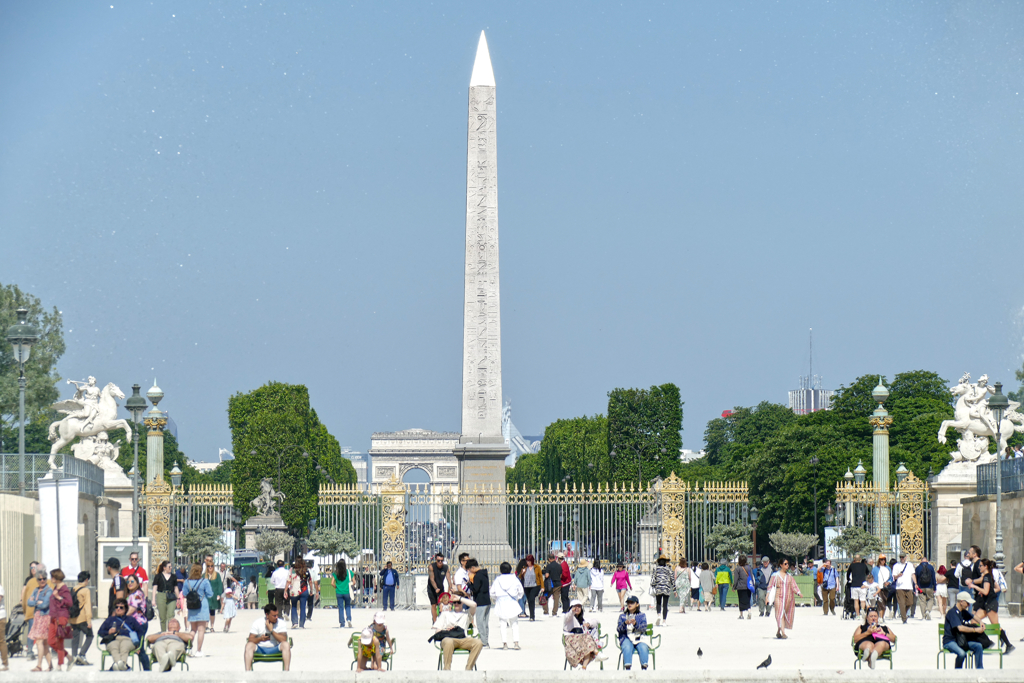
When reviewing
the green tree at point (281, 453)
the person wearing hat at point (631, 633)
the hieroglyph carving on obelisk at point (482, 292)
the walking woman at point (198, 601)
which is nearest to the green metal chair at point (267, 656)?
the person wearing hat at point (631, 633)

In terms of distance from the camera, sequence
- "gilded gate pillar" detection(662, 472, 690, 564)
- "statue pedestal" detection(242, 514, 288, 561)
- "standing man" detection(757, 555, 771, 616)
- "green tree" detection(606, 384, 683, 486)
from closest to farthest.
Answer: "standing man" detection(757, 555, 771, 616)
"gilded gate pillar" detection(662, 472, 690, 564)
"statue pedestal" detection(242, 514, 288, 561)
"green tree" detection(606, 384, 683, 486)

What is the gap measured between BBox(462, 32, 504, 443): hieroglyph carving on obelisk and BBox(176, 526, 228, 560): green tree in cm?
544

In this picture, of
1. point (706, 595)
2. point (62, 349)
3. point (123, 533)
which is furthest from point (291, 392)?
point (706, 595)

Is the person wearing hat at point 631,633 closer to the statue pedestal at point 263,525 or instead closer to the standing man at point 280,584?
the standing man at point 280,584

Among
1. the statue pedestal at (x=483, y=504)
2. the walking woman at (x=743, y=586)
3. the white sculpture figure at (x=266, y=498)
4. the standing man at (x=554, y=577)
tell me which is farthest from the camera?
the white sculpture figure at (x=266, y=498)

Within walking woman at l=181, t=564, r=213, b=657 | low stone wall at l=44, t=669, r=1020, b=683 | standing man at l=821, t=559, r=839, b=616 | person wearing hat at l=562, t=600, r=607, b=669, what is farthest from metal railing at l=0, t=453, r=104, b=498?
standing man at l=821, t=559, r=839, b=616

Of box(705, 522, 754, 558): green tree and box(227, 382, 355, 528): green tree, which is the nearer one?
box(705, 522, 754, 558): green tree

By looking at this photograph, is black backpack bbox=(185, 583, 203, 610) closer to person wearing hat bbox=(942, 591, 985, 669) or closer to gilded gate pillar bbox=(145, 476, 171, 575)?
person wearing hat bbox=(942, 591, 985, 669)

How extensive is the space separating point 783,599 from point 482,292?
10578 mm

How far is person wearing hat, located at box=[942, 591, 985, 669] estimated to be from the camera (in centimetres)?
1392

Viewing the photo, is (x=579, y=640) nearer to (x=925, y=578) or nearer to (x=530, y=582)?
(x=530, y=582)

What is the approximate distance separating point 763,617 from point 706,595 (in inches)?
71.9

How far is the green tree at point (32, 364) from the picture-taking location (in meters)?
50.5

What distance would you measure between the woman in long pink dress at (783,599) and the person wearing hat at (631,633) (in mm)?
5509
